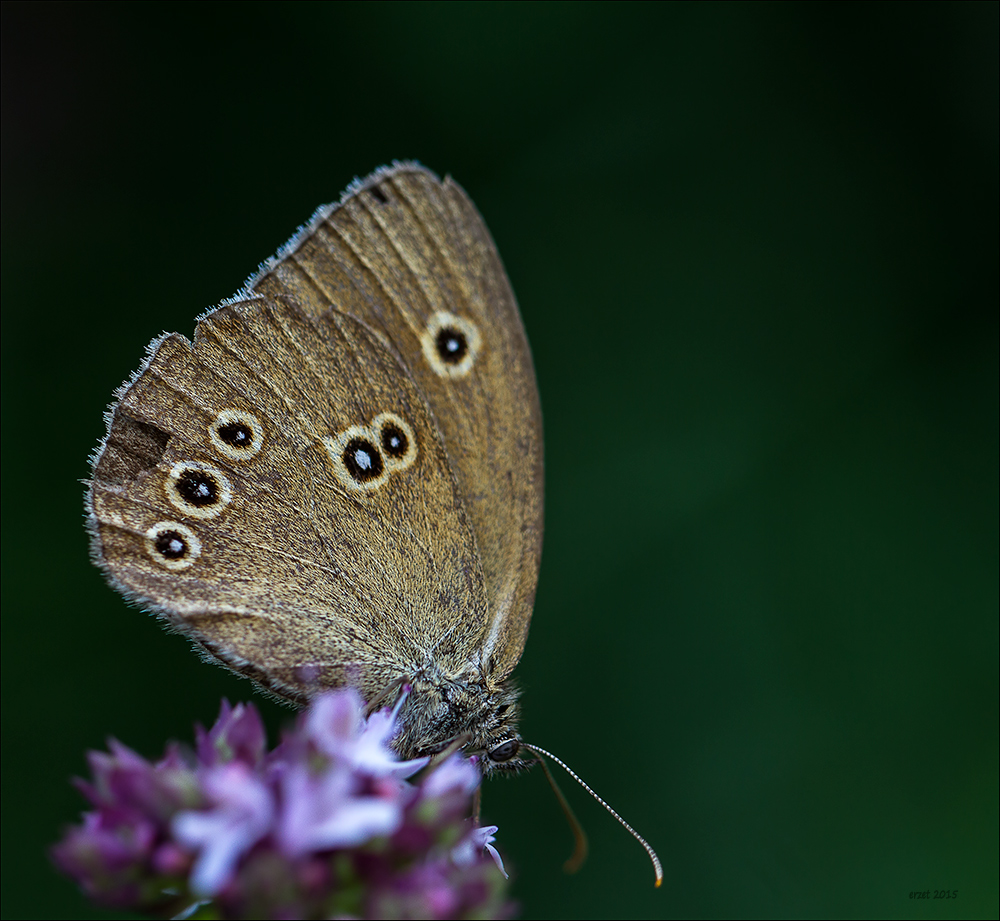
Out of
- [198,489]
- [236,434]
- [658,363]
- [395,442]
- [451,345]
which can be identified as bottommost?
[198,489]

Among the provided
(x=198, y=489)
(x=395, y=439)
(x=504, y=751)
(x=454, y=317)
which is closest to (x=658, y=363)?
(x=454, y=317)

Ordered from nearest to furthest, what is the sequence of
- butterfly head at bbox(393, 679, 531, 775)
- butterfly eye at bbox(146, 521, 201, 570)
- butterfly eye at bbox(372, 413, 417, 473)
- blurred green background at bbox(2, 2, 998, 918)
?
1. butterfly eye at bbox(146, 521, 201, 570)
2. butterfly head at bbox(393, 679, 531, 775)
3. butterfly eye at bbox(372, 413, 417, 473)
4. blurred green background at bbox(2, 2, 998, 918)

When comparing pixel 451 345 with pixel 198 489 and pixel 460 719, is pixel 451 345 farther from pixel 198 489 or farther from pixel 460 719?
pixel 460 719

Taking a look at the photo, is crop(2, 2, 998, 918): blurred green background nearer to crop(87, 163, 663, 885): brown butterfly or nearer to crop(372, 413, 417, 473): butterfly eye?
crop(87, 163, 663, 885): brown butterfly

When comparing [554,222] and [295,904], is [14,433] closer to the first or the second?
[554,222]

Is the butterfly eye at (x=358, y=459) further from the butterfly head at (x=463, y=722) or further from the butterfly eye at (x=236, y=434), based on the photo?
the butterfly head at (x=463, y=722)

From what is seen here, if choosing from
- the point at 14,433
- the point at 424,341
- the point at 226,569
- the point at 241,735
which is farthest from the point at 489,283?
the point at 14,433

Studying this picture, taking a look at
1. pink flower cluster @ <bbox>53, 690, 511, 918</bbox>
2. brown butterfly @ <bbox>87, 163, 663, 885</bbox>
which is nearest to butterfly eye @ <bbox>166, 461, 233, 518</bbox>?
brown butterfly @ <bbox>87, 163, 663, 885</bbox>
